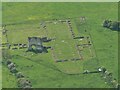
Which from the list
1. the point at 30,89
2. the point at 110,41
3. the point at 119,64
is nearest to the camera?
the point at 30,89

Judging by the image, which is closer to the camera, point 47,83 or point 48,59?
point 47,83

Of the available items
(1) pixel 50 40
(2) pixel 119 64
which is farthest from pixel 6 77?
(2) pixel 119 64

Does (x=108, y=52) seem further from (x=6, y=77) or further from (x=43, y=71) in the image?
(x=6, y=77)

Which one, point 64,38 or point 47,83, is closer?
point 47,83

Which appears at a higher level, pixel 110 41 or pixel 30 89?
pixel 110 41

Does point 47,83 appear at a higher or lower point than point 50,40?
lower

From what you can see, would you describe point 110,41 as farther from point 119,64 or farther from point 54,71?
point 54,71

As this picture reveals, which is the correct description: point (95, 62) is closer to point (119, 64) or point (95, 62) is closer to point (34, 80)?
point (119, 64)

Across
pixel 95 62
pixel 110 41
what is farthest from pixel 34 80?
pixel 110 41

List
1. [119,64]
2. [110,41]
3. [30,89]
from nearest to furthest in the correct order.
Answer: [30,89] < [119,64] < [110,41]
